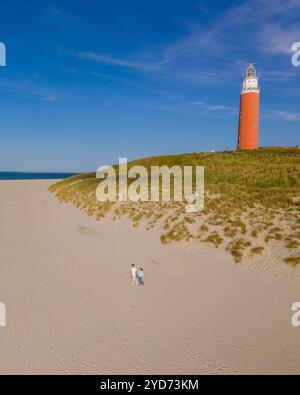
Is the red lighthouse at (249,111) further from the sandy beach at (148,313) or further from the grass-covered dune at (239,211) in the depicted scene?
the sandy beach at (148,313)

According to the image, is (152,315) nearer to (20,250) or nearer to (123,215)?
(20,250)

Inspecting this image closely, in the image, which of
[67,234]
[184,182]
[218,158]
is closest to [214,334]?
[67,234]

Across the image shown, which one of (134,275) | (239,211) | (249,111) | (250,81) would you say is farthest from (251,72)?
(134,275)

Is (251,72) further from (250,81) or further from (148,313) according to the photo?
(148,313)

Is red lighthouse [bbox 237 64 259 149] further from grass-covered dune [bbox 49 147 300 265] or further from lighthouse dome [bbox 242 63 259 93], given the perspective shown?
grass-covered dune [bbox 49 147 300 265]

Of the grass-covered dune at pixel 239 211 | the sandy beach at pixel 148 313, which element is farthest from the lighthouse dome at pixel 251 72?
the sandy beach at pixel 148 313

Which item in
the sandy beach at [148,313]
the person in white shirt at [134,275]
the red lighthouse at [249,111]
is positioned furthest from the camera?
the red lighthouse at [249,111]

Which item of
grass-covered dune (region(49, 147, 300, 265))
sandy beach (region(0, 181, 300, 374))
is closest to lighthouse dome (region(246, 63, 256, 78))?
grass-covered dune (region(49, 147, 300, 265))
